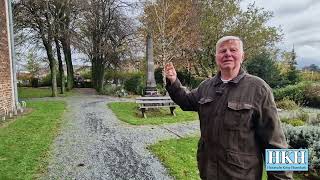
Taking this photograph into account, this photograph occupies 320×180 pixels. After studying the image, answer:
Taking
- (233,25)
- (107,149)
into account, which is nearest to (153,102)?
(107,149)

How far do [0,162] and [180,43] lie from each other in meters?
21.4

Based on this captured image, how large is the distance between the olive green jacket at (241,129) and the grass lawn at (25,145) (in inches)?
152

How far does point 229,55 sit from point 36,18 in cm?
2058

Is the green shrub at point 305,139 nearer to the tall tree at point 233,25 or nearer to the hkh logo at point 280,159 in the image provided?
the hkh logo at point 280,159

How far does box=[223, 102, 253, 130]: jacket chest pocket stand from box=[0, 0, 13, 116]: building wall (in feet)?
37.7

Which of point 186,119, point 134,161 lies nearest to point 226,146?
point 134,161

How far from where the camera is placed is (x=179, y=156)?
21.6 feet

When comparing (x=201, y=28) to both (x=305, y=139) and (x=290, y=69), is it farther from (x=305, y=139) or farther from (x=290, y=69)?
(x=305, y=139)

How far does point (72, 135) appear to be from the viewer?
350 inches

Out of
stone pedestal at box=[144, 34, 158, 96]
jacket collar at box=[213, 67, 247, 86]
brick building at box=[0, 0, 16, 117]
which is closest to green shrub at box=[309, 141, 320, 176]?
jacket collar at box=[213, 67, 247, 86]

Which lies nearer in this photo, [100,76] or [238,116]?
[238,116]

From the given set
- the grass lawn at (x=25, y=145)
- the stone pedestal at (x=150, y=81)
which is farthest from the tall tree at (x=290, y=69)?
the grass lawn at (x=25, y=145)

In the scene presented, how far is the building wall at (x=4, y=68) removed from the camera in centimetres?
1241

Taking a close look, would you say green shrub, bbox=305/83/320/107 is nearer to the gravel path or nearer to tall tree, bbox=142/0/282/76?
tall tree, bbox=142/0/282/76
